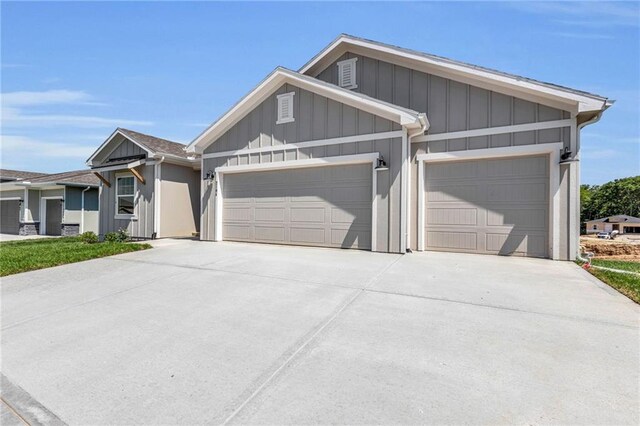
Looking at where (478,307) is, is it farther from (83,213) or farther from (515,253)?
(83,213)

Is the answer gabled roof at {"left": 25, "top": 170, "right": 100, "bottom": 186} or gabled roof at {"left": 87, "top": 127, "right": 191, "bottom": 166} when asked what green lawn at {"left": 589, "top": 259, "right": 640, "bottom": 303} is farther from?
gabled roof at {"left": 25, "top": 170, "right": 100, "bottom": 186}

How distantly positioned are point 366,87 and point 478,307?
7.43m

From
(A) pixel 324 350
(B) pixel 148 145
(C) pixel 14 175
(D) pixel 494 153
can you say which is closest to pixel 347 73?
(D) pixel 494 153

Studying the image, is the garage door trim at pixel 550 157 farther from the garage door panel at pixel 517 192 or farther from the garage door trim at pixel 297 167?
the garage door trim at pixel 297 167

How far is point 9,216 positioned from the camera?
59.6 ft

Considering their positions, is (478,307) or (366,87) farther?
(366,87)

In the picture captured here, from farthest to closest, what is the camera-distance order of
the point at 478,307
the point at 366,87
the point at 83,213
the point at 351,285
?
1. the point at 83,213
2. the point at 366,87
3. the point at 351,285
4. the point at 478,307

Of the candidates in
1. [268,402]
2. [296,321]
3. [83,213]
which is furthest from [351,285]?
[83,213]

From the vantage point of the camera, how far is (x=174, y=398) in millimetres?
2047

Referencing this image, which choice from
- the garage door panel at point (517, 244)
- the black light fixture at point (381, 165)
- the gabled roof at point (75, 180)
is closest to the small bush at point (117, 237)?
the gabled roof at point (75, 180)

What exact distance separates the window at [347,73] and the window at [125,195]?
349 inches

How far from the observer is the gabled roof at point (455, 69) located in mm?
6047

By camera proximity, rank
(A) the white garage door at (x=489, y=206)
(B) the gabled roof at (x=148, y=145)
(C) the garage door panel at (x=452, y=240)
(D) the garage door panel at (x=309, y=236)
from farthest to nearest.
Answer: (B) the gabled roof at (x=148, y=145)
(D) the garage door panel at (x=309, y=236)
(C) the garage door panel at (x=452, y=240)
(A) the white garage door at (x=489, y=206)

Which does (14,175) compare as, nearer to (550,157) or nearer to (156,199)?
(156,199)
